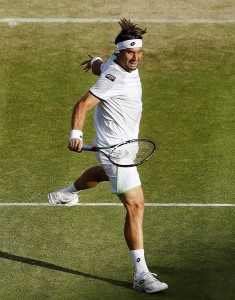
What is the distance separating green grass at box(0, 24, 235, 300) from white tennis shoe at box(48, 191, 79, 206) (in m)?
0.26

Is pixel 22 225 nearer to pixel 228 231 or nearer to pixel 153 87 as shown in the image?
pixel 228 231

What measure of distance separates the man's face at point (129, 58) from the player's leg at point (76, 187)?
5.28ft

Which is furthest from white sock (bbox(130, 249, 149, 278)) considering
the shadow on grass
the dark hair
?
the dark hair

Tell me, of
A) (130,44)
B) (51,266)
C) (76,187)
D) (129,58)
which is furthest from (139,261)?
(130,44)

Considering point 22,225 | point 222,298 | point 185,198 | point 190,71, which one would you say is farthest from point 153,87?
point 222,298

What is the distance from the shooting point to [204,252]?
1447 cm

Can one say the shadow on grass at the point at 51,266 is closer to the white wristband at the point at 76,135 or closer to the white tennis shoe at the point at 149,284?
the white tennis shoe at the point at 149,284

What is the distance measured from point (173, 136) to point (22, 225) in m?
3.96

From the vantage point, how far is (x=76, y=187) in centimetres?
1511

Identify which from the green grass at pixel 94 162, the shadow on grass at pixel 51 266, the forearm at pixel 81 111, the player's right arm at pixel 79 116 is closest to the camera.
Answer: the player's right arm at pixel 79 116

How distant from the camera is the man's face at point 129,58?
44.9 feet

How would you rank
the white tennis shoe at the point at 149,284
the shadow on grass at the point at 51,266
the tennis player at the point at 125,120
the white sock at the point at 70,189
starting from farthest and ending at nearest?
the white sock at the point at 70,189
the shadow on grass at the point at 51,266
the tennis player at the point at 125,120
the white tennis shoe at the point at 149,284

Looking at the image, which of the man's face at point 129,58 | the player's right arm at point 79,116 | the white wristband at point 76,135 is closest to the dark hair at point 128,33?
the man's face at point 129,58

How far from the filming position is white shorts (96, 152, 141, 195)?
45.0ft
